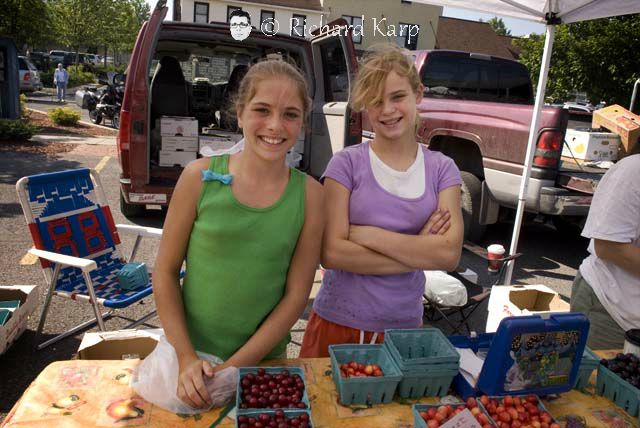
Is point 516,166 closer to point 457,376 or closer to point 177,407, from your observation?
point 457,376

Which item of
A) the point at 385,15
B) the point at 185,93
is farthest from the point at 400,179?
the point at 385,15

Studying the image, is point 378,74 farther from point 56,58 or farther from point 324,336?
point 56,58

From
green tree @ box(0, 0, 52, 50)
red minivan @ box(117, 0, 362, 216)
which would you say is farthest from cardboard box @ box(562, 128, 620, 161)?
green tree @ box(0, 0, 52, 50)

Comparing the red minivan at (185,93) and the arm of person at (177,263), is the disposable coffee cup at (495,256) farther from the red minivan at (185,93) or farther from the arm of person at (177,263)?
the arm of person at (177,263)

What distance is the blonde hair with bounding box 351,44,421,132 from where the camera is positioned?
1.82m

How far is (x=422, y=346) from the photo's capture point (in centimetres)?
174

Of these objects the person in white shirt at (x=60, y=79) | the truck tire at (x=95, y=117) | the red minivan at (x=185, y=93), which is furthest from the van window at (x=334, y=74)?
the person in white shirt at (x=60, y=79)

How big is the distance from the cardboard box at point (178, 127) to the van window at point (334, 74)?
1576 millimetres

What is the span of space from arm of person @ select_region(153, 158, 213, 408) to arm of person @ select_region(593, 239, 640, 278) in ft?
5.49

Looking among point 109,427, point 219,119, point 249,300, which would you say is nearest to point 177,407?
point 109,427

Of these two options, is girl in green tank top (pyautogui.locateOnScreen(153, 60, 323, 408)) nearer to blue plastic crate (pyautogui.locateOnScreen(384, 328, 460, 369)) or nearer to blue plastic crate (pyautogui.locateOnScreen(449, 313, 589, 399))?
blue plastic crate (pyautogui.locateOnScreen(384, 328, 460, 369))

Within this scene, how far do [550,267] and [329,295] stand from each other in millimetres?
4500

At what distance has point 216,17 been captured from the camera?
Result: 114 feet

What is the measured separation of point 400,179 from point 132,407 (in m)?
1.18
